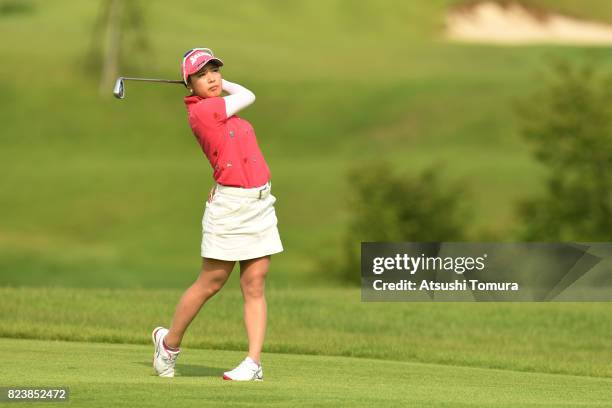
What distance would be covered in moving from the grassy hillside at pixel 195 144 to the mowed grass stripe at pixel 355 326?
20.1 m

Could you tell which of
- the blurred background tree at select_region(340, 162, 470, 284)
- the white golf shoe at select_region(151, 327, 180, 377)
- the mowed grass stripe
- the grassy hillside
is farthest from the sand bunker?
the white golf shoe at select_region(151, 327, 180, 377)

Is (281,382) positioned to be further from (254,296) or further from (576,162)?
(576,162)

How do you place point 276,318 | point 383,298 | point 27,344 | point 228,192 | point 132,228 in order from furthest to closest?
point 132,228 → point 383,298 → point 276,318 → point 27,344 → point 228,192

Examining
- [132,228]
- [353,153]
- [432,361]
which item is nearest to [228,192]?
[432,361]

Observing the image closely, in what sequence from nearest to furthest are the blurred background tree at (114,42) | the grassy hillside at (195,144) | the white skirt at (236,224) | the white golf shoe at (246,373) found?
the white golf shoe at (246,373) < the white skirt at (236,224) < the grassy hillside at (195,144) < the blurred background tree at (114,42)

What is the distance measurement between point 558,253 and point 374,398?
10.4 metres

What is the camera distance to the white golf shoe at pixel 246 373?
27.6 feet

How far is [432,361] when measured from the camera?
11.9 metres

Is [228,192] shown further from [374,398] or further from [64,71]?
[64,71]

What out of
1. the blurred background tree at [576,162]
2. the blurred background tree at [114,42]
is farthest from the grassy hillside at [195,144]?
the blurred background tree at [576,162]

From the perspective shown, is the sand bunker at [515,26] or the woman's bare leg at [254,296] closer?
the woman's bare leg at [254,296]

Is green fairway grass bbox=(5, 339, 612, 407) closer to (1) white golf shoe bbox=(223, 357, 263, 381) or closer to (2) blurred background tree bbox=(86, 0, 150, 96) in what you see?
(1) white golf shoe bbox=(223, 357, 263, 381)

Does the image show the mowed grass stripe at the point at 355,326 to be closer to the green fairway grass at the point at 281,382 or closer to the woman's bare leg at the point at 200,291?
the green fairway grass at the point at 281,382

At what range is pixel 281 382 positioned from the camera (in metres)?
8.42
